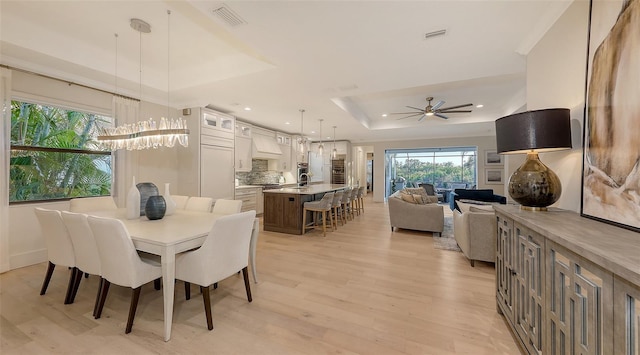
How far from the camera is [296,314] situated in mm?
2084

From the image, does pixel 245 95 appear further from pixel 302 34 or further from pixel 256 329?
pixel 256 329

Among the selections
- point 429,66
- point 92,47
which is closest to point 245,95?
point 92,47

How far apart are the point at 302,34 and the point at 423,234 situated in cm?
418

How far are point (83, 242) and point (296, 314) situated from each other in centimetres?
194

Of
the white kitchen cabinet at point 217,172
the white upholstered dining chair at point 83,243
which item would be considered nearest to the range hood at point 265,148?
the white kitchen cabinet at point 217,172

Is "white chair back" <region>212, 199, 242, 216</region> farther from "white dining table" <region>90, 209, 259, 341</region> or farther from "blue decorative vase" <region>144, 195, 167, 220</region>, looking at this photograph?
"blue decorative vase" <region>144, 195, 167, 220</region>

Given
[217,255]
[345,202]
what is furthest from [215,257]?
[345,202]

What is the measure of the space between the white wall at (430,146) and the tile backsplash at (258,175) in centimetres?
412

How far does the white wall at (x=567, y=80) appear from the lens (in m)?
1.72

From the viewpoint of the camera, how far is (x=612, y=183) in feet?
4.23

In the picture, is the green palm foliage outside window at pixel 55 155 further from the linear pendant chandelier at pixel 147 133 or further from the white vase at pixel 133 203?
the white vase at pixel 133 203

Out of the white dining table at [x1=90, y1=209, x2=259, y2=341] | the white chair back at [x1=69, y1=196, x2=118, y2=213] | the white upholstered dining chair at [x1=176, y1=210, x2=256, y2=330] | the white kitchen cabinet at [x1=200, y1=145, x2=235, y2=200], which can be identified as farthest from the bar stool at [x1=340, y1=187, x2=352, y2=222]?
the white chair back at [x1=69, y1=196, x2=118, y2=213]

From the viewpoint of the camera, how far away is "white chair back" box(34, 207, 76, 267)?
7.08 ft

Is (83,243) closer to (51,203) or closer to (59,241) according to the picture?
(59,241)
